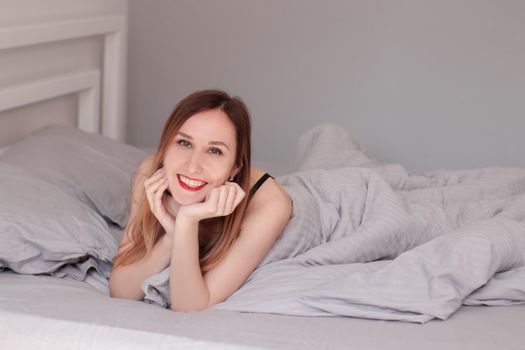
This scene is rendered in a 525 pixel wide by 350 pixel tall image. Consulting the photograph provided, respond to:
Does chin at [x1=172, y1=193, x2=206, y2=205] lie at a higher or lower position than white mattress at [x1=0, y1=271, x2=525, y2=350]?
higher

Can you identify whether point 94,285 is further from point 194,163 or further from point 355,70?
point 355,70

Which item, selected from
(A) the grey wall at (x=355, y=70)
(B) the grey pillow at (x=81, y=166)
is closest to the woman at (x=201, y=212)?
(B) the grey pillow at (x=81, y=166)

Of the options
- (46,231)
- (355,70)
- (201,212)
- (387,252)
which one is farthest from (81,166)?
(355,70)

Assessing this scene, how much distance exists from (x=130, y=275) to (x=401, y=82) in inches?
71.4

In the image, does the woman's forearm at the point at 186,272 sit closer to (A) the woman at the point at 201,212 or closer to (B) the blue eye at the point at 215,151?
(A) the woman at the point at 201,212

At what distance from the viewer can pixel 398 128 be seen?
10.8ft

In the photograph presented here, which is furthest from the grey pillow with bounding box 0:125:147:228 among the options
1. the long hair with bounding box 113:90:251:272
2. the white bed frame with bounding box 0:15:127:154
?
the long hair with bounding box 113:90:251:272

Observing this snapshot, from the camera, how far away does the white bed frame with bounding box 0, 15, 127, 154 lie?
2.27 meters

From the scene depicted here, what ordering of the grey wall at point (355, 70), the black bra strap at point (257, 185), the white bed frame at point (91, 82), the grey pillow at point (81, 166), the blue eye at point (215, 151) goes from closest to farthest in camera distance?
the blue eye at point (215, 151) < the black bra strap at point (257, 185) < the grey pillow at point (81, 166) < the white bed frame at point (91, 82) < the grey wall at point (355, 70)

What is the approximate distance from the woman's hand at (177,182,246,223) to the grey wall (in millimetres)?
1468

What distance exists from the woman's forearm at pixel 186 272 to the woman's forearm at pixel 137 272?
0.32ft

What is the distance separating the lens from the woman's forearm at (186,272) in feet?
5.19

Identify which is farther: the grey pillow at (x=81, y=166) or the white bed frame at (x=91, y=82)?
the white bed frame at (x=91, y=82)

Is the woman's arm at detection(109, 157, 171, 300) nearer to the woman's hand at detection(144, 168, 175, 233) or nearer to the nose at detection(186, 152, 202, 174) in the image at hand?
the woman's hand at detection(144, 168, 175, 233)
